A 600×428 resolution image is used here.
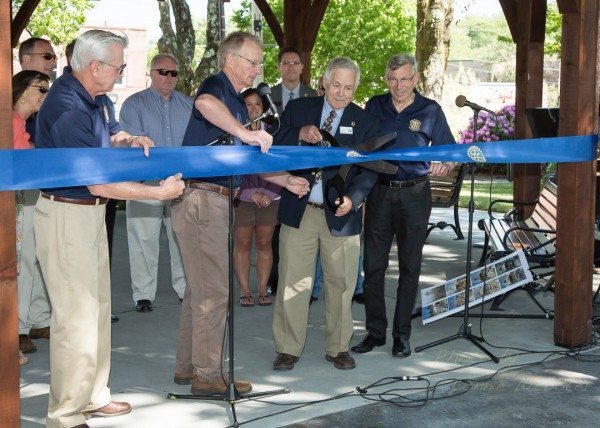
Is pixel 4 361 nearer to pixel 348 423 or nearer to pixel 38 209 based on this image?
pixel 38 209

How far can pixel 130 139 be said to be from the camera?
5035mm

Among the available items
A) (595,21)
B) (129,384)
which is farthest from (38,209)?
(595,21)

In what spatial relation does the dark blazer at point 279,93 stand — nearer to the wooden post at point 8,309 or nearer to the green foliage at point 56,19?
the wooden post at point 8,309

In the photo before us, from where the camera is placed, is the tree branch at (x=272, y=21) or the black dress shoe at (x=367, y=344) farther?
the tree branch at (x=272, y=21)

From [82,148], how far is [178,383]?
6.40ft

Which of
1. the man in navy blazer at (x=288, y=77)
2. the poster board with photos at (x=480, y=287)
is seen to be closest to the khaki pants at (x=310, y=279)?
the poster board with photos at (x=480, y=287)

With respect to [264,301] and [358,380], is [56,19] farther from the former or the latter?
[358,380]

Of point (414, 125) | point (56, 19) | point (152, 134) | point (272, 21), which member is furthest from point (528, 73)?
point (56, 19)

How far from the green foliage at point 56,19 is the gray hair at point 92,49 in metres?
28.6

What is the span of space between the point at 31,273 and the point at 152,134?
1639 mm

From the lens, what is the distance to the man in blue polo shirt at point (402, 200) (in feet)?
21.0

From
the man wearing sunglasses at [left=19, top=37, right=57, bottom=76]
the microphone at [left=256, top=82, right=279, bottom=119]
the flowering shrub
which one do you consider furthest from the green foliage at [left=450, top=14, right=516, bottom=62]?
the microphone at [left=256, top=82, right=279, bottom=119]

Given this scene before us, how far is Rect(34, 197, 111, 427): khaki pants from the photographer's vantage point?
15.0 feet

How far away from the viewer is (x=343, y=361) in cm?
615
